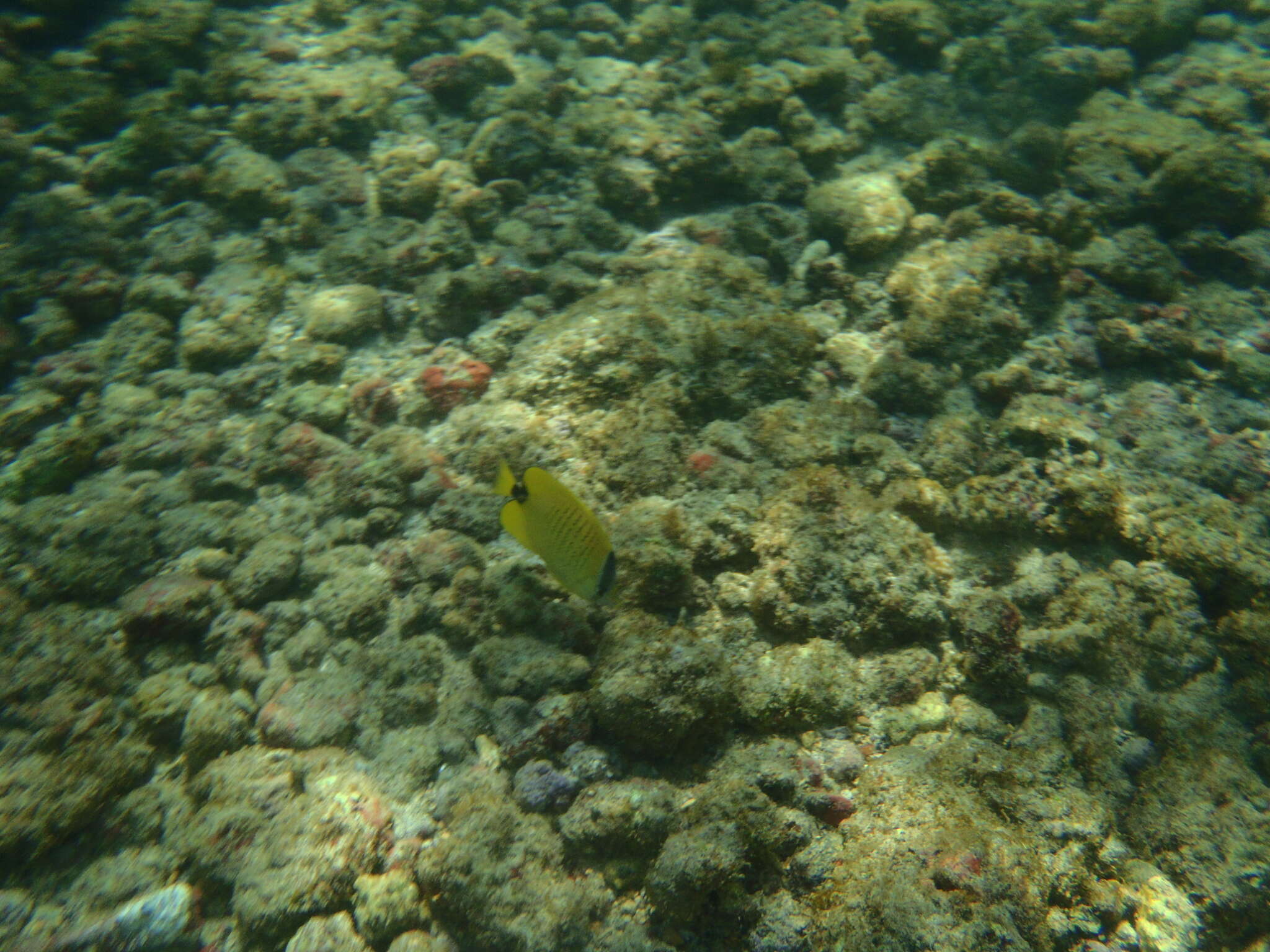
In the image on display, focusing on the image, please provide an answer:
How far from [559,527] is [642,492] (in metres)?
0.85

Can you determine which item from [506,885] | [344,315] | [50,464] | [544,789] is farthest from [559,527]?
[50,464]

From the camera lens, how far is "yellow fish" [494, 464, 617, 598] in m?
2.08

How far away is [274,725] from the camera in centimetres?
253

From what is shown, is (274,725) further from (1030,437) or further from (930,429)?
(1030,437)

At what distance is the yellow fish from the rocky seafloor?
0.46 metres

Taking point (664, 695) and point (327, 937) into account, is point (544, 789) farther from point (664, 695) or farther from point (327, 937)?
point (327, 937)

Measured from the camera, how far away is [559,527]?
6.91 feet

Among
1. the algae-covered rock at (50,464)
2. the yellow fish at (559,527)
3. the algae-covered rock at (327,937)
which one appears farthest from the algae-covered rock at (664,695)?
the algae-covered rock at (50,464)

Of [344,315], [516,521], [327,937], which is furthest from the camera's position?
[344,315]

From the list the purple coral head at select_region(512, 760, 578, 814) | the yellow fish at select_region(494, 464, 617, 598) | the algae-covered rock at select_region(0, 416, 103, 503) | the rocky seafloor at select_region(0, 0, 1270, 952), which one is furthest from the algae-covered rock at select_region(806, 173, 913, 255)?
the algae-covered rock at select_region(0, 416, 103, 503)

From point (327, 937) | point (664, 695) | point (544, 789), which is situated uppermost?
point (664, 695)

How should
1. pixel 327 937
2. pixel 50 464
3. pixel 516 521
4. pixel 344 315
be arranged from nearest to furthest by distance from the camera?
1. pixel 327 937
2. pixel 516 521
3. pixel 50 464
4. pixel 344 315

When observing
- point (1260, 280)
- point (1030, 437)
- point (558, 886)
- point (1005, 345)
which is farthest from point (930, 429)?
point (558, 886)

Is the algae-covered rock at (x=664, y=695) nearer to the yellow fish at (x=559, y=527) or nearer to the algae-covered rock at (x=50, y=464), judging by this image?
the yellow fish at (x=559, y=527)
